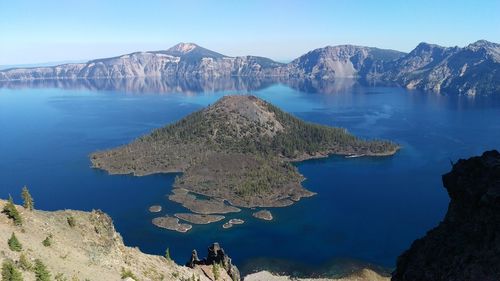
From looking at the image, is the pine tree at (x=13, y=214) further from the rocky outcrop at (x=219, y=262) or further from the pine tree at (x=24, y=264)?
the rocky outcrop at (x=219, y=262)

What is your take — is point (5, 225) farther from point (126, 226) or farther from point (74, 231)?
point (126, 226)

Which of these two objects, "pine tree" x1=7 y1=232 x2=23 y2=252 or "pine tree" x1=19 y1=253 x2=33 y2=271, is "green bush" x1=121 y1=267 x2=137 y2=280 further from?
"pine tree" x1=7 y1=232 x2=23 y2=252

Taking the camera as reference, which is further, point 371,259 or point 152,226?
point 152,226

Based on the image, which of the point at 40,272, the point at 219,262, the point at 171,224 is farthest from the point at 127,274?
the point at 171,224

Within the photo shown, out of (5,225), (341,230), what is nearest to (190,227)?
(341,230)

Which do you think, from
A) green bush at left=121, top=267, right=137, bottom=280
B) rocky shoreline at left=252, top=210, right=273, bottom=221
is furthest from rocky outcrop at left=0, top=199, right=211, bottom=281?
rocky shoreline at left=252, top=210, right=273, bottom=221

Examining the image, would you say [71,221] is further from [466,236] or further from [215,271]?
[466,236]

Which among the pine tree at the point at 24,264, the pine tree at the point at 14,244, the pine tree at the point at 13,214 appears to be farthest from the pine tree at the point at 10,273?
the pine tree at the point at 13,214
